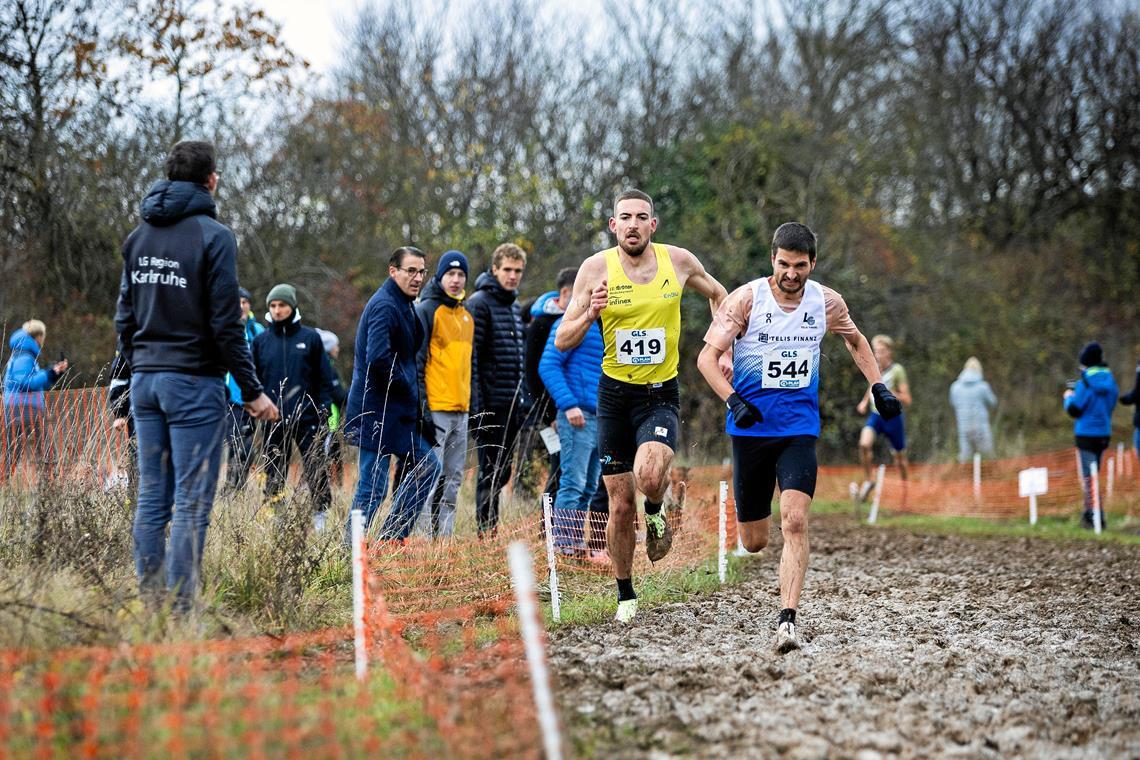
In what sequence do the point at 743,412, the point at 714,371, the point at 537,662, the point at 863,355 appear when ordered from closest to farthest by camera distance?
the point at 537,662 → the point at 743,412 → the point at 714,371 → the point at 863,355

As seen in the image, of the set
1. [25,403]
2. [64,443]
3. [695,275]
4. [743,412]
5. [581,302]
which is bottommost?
[64,443]

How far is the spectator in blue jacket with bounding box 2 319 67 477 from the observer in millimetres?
6969

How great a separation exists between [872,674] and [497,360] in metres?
4.70

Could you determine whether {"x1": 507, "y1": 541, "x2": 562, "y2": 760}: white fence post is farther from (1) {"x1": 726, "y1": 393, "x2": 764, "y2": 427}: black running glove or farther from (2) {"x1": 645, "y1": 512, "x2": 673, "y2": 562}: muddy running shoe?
(2) {"x1": 645, "y1": 512, "x2": 673, "y2": 562}: muddy running shoe

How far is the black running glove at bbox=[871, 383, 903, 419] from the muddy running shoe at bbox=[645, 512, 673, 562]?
1.41 meters

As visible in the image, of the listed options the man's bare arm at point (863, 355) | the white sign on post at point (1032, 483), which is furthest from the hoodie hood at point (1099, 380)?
the man's bare arm at point (863, 355)

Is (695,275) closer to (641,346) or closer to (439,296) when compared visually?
(641,346)

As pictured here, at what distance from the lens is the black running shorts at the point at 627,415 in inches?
257

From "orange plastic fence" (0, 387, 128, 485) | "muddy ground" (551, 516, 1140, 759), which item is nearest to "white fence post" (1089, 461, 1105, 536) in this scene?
"muddy ground" (551, 516, 1140, 759)

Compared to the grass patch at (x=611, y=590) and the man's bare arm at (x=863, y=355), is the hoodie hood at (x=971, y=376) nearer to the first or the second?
the grass patch at (x=611, y=590)

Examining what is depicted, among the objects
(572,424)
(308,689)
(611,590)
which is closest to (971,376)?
(572,424)

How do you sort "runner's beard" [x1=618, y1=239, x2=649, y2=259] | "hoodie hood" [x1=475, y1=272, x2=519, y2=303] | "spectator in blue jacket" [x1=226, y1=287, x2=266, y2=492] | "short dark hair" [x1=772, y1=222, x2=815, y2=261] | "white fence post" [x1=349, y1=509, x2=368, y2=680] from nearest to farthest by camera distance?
"white fence post" [x1=349, y1=509, x2=368, y2=680] → "short dark hair" [x1=772, y1=222, x2=815, y2=261] → "runner's beard" [x1=618, y1=239, x2=649, y2=259] → "spectator in blue jacket" [x1=226, y1=287, x2=266, y2=492] → "hoodie hood" [x1=475, y1=272, x2=519, y2=303]

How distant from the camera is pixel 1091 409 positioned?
13656mm

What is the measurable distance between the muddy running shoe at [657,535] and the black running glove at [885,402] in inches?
55.4
